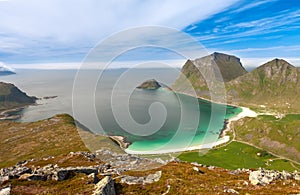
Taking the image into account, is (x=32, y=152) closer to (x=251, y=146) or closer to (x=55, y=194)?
(x=55, y=194)

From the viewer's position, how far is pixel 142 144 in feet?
470

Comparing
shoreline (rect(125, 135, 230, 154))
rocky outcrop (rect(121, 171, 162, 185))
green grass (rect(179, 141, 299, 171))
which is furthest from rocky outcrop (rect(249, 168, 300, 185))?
shoreline (rect(125, 135, 230, 154))

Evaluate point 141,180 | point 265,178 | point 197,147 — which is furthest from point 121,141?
point 265,178

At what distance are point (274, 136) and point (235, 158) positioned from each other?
5144 cm

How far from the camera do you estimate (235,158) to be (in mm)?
137750

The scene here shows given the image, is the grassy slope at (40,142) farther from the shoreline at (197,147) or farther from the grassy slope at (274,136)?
the grassy slope at (274,136)

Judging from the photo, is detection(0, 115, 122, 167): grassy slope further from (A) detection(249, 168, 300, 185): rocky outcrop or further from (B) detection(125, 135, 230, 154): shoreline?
(A) detection(249, 168, 300, 185): rocky outcrop

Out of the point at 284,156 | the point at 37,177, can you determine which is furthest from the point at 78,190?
the point at 284,156

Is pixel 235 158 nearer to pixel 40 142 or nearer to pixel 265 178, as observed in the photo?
pixel 265 178

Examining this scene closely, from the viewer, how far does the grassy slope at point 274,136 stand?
150 m

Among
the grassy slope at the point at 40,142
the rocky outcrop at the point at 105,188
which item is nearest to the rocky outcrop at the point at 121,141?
the grassy slope at the point at 40,142

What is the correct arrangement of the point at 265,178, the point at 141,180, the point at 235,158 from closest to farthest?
the point at 141,180
the point at 265,178
the point at 235,158

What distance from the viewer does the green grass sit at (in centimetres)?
12662

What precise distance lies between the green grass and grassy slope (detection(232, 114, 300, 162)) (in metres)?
11.7
